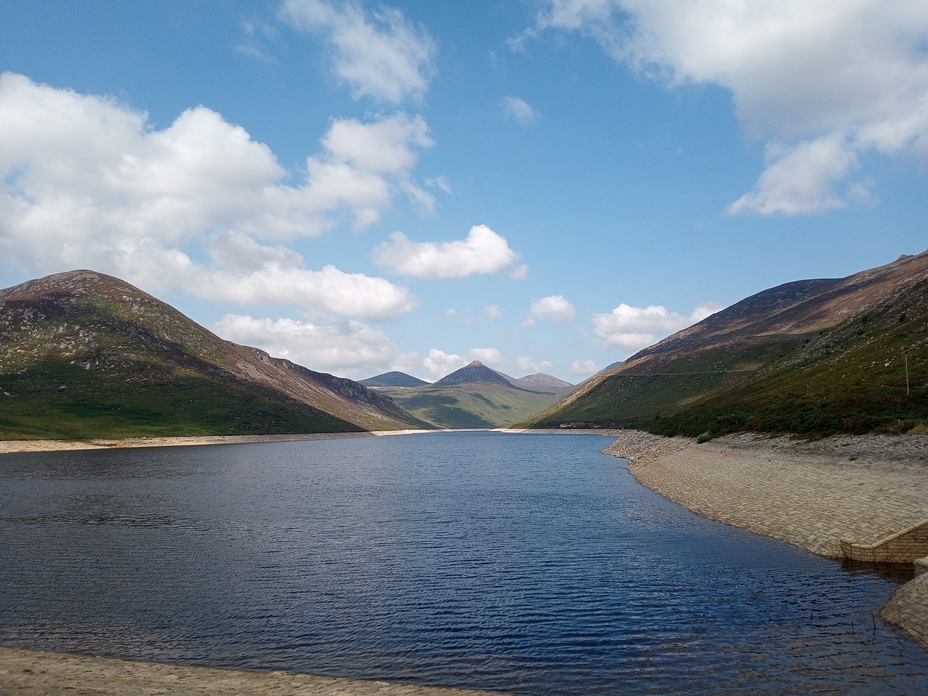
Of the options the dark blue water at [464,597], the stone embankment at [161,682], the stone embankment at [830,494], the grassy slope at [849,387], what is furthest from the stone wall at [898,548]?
the stone embankment at [161,682]

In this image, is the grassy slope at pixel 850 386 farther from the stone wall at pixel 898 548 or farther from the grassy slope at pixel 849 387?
the stone wall at pixel 898 548

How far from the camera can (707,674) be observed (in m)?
21.1

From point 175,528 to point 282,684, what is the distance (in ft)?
130

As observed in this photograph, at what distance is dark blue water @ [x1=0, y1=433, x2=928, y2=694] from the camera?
22.1 meters

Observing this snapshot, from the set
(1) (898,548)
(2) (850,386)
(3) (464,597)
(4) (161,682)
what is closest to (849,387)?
(2) (850,386)

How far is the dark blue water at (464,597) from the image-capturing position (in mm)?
22125

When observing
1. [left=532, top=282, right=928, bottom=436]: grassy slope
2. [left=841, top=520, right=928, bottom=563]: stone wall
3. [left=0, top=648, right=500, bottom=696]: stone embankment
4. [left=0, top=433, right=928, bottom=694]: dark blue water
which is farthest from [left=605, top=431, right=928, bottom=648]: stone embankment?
[left=0, top=648, right=500, bottom=696]: stone embankment

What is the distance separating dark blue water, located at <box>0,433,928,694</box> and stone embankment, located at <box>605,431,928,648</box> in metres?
1.84

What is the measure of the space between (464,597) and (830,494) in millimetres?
31605

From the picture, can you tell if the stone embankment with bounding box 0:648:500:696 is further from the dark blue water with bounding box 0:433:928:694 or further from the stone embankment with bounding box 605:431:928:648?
the stone embankment with bounding box 605:431:928:648

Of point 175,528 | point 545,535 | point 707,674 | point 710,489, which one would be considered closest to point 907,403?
point 710,489

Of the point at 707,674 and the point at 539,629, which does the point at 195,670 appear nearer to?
the point at 539,629

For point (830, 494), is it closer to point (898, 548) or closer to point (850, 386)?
point (898, 548)

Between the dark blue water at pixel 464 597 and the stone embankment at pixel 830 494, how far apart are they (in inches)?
72.4
